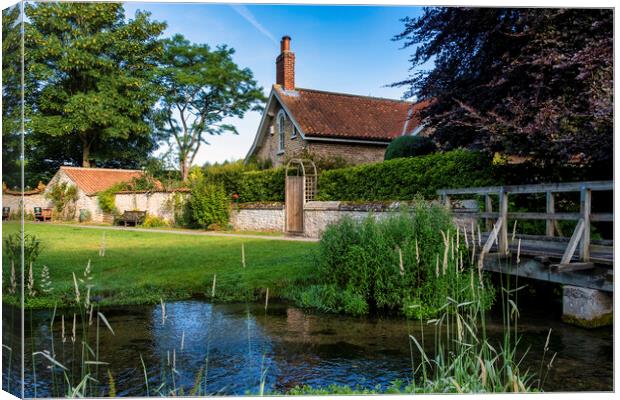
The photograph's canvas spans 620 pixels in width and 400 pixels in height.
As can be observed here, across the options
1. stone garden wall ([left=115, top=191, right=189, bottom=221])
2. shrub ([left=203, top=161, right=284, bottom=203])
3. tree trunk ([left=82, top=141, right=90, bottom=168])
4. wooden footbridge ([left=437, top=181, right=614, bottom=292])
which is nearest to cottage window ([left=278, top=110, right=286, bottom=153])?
shrub ([left=203, top=161, right=284, bottom=203])

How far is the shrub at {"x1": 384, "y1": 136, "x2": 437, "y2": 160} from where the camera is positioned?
12359 mm

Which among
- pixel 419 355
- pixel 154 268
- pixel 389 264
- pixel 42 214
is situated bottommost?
pixel 419 355

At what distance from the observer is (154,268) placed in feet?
27.0

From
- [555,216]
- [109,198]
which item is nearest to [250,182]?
[109,198]

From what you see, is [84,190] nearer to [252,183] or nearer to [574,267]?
[574,267]

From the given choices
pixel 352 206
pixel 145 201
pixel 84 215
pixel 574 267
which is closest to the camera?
pixel 574 267

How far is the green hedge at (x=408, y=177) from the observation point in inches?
364

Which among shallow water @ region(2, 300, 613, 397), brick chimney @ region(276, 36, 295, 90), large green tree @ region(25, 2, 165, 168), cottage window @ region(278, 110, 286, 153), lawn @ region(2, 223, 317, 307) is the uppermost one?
brick chimney @ region(276, 36, 295, 90)

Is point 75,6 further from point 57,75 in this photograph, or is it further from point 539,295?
point 539,295

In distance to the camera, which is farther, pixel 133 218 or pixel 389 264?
pixel 133 218

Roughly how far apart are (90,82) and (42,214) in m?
1.33

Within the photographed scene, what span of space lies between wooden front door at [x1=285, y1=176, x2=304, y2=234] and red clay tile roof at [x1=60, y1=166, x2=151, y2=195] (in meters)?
9.65

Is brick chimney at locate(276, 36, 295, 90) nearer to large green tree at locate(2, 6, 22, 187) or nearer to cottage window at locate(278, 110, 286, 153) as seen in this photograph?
cottage window at locate(278, 110, 286, 153)

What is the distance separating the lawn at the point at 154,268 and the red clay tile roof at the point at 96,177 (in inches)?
19.2
